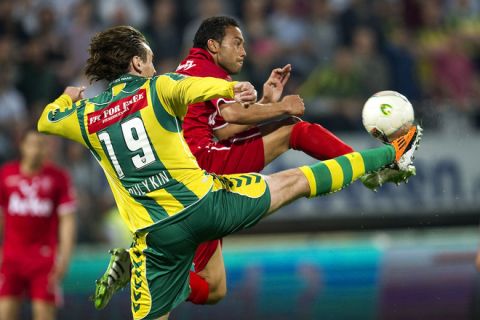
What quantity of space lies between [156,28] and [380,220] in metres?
4.19

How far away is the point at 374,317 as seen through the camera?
31.7 ft

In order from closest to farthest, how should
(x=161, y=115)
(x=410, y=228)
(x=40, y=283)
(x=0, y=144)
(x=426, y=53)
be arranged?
(x=161, y=115) < (x=40, y=283) < (x=0, y=144) < (x=410, y=228) < (x=426, y=53)

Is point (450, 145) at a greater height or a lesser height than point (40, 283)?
greater

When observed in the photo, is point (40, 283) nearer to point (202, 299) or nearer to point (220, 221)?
point (202, 299)

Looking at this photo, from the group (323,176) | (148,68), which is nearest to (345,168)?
(323,176)

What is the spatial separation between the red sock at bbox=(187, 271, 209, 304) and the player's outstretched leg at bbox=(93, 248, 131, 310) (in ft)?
1.60

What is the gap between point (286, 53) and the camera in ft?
45.5

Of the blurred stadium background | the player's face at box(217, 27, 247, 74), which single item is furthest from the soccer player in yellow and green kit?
the blurred stadium background

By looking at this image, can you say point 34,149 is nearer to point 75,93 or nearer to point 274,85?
point 75,93

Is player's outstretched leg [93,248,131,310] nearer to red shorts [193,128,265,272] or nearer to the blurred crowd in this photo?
red shorts [193,128,265,272]

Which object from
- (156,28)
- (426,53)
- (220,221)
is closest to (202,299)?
(220,221)

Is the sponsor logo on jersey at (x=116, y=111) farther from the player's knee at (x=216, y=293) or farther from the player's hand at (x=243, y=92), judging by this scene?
the player's knee at (x=216, y=293)

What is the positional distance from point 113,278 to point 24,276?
3.17m

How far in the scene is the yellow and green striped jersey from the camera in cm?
561
